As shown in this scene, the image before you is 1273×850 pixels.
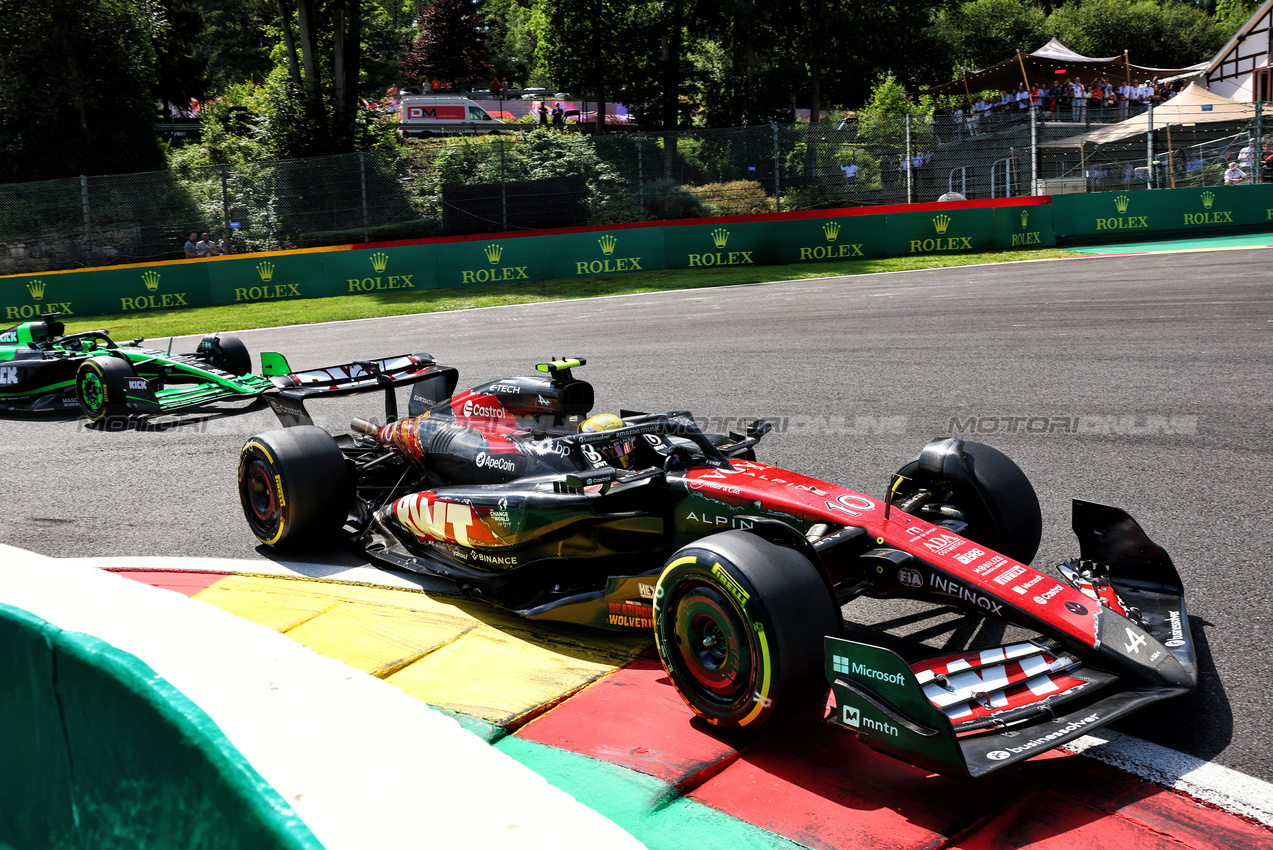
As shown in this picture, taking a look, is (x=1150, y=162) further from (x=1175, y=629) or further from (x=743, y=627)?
(x=743, y=627)

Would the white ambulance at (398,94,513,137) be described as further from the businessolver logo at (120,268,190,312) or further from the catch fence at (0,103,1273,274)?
the businessolver logo at (120,268,190,312)

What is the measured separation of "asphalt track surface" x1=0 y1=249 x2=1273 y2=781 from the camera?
428 centimetres

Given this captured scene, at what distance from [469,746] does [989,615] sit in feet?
7.17

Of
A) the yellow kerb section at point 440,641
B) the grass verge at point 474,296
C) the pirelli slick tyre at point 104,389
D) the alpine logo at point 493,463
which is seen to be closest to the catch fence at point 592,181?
the grass verge at point 474,296

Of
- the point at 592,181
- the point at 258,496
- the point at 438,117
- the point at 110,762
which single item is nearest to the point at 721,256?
the point at 592,181

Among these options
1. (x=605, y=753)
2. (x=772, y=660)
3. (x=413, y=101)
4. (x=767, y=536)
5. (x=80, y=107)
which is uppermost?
(x=413, y=101)

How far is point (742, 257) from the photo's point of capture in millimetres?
20141

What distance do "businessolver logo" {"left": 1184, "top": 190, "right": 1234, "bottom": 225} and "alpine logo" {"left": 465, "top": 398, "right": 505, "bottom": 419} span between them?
20.1 meters

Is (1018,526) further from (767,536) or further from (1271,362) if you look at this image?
(1271,362)

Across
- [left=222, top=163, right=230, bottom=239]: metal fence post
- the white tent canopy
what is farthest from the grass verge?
the white tent canopy

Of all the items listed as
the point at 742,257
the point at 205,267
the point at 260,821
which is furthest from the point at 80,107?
the point at 260,821

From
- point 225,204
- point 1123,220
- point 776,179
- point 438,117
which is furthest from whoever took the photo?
point 438,117

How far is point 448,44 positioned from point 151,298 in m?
50.6

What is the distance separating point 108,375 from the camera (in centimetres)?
885
